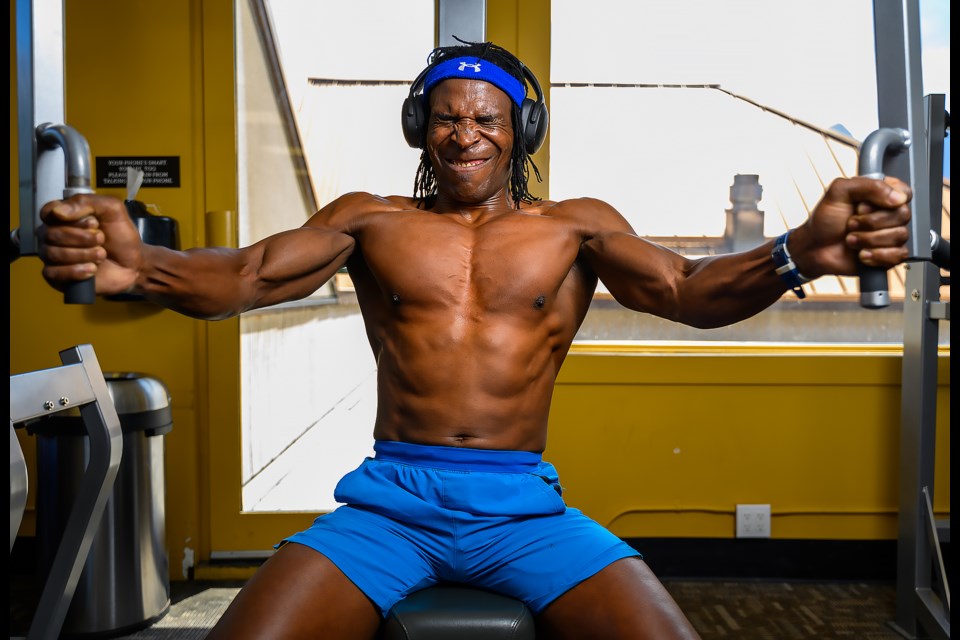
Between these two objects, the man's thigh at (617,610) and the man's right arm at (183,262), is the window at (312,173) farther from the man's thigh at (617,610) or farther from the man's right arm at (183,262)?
the man's thigh at (617,610)

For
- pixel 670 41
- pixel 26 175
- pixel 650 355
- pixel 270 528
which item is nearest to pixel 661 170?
pixel 670 41

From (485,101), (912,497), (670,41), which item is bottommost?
(912,497)

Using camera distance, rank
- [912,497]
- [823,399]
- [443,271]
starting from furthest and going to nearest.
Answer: [823,399]
[912,497]
[443,271]

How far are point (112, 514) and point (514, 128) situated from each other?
166 centimetres

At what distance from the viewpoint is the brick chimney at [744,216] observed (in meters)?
2.80

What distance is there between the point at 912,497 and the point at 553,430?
111 cm

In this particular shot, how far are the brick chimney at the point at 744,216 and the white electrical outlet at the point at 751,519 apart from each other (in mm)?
915

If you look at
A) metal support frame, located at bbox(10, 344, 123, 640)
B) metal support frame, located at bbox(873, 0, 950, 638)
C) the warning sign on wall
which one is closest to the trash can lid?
metal support frame, located at bbox(10, 344, 123, 640)

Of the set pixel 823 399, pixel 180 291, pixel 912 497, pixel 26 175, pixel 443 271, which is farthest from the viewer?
pixel 823 399

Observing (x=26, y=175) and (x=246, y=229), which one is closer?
(x=26, y=175)

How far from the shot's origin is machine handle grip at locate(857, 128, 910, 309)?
914 millimetres

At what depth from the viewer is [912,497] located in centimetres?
232

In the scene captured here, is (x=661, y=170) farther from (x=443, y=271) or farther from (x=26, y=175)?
(x=26, y=175)

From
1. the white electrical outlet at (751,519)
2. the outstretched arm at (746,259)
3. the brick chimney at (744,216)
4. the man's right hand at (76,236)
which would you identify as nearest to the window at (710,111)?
the brick chimney at (744,216)
